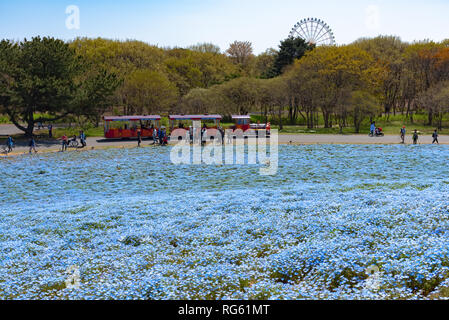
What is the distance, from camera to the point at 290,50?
77750 millimetres

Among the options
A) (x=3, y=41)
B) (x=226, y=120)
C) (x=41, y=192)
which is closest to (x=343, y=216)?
(x=41, y=192)

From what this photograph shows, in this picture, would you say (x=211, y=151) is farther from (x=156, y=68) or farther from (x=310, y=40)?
(x=310, y=40)

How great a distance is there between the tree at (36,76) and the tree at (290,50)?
44236 mm

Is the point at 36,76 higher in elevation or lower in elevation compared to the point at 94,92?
higher

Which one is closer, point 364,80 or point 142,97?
point 364,80

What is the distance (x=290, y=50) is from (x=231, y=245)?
7395 cm

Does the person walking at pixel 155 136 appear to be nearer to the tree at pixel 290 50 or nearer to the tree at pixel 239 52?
the tree at pixel 290 50

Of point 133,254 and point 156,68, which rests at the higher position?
point 156,68

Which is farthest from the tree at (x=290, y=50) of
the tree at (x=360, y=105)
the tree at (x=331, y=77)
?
the tree at (x=360, y=105)

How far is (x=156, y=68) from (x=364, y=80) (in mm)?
39118

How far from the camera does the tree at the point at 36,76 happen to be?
41906 millimetres

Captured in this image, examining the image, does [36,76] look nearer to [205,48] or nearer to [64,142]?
[64,142]

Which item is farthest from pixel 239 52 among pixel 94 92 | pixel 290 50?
pixel 94 92
